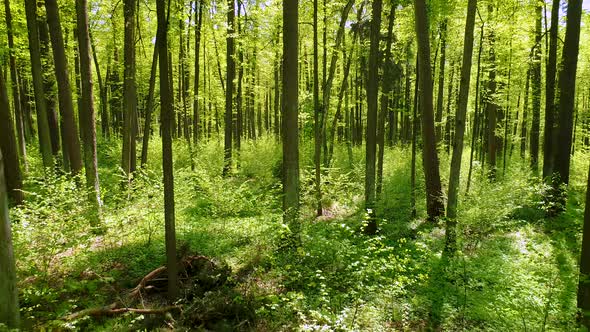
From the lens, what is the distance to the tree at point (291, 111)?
24.3ft

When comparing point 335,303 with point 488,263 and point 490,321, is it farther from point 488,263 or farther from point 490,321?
point 488,263

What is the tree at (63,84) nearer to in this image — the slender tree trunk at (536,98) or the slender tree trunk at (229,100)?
the slender tree trunk at (229,100)

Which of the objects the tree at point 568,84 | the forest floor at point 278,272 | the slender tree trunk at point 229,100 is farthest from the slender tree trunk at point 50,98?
the tree at point 568,84

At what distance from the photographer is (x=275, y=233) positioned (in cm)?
756

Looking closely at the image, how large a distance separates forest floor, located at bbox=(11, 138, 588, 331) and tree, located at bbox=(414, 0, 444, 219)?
0.92 metres

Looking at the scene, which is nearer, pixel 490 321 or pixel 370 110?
pixel 490 321

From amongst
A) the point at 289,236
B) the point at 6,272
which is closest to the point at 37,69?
the point at 6,272

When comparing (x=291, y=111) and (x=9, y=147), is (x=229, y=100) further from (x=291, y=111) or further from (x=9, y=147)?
(x=291, y=111)

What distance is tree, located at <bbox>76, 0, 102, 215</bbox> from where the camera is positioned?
7.98 meters

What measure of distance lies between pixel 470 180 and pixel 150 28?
15.4 m

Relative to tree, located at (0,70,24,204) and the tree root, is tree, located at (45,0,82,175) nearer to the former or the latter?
Answer: tree, located at (0,70,24,204)

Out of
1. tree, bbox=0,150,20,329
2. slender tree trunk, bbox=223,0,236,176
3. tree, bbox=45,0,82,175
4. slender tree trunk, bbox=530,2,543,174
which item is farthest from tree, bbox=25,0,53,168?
slender tree trunk, bbox=530,2,543,174

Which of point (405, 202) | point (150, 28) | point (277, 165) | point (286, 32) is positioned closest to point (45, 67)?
point (150, 28)

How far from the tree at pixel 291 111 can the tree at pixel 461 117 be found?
333 cm
